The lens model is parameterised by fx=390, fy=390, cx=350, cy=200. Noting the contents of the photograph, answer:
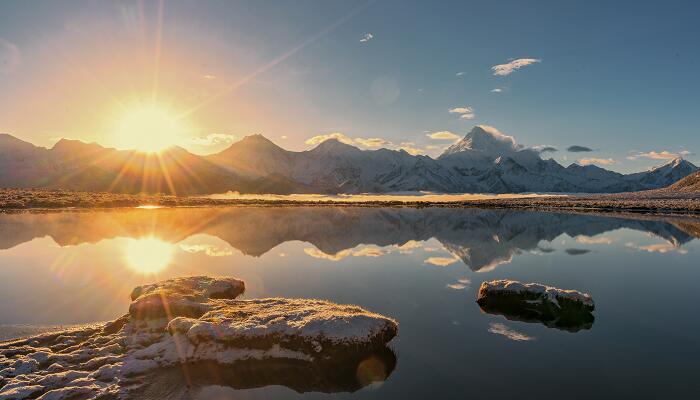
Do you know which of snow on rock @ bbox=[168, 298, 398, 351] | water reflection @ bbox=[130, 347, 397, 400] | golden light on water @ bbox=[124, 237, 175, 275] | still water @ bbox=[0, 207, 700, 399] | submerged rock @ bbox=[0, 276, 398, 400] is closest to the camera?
water reflection @ bbox=[130, 347, 397, 400]

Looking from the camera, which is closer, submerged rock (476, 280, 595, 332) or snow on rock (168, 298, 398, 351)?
snow on rock (168, 298, 398, 351)

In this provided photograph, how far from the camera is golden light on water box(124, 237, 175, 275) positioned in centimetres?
3159

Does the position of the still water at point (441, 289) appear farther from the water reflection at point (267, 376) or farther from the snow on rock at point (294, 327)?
the snow on rock at point (294, 327)

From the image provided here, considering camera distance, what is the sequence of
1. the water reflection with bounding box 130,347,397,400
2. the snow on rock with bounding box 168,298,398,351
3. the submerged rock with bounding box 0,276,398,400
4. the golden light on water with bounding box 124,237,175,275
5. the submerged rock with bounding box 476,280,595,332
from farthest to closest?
the golden light on water with bounding box 124,237,175,275
the submerged rock with bounding box 476,280,595,332
the snow on rock with bounding box 168,298,398,351
the submerged rock with bounding box 0,276,398,400
the water reflection with bounding box 130,347,397,400

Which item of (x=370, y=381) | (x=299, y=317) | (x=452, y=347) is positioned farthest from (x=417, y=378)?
(x=299, y=317)

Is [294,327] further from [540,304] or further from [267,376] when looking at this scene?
[540,304]

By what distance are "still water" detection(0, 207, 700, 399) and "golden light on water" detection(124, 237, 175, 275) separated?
16 cm

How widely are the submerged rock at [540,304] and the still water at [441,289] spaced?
767 mm

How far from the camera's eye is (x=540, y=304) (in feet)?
66.8

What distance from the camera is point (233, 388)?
13.0m

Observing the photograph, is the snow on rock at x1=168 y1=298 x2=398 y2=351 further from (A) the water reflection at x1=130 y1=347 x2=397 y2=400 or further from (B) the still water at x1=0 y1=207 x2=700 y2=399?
(B) the still water at x1=0 y1=207 x2=700 y2=399

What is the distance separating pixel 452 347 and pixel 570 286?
15513mm

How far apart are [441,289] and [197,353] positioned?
16.0 meters

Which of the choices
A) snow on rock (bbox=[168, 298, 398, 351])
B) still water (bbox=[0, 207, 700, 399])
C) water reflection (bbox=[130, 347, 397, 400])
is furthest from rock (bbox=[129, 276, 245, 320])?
water reflection (bbox=[130, 347, 397, 400])
